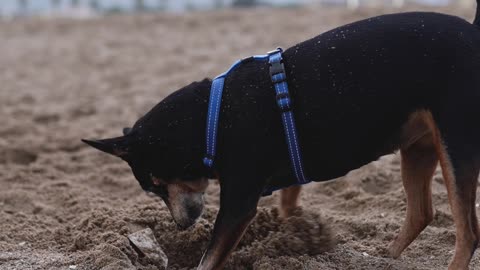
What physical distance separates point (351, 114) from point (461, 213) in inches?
32.0

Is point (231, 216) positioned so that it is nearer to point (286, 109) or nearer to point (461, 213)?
point (286, 109)

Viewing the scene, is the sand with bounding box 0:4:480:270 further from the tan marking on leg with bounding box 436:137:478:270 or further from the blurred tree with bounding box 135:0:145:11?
the blurred tree with bounding box 135:0:145:11

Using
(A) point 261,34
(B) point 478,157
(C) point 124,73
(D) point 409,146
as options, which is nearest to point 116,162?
(D) point 409,146

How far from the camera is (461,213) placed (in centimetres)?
405

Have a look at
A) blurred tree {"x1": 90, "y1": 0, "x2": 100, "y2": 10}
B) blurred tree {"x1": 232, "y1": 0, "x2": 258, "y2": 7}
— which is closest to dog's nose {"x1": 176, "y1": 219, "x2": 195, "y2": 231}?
blurred tree {"x1": 232, "y1": 0, "x2": 258, "y2": 7}

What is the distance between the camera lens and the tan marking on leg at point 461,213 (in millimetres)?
4023

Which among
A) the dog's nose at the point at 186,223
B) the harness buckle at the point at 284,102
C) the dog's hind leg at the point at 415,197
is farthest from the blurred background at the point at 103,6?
the harness buckle at the point at 284,102

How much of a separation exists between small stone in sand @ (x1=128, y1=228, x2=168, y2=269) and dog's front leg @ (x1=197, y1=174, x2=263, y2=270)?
0.46m

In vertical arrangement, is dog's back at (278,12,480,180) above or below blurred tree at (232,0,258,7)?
above

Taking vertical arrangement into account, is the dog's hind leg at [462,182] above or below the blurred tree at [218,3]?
above

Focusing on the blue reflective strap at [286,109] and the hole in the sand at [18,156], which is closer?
the blue reflective strap at [286,109]

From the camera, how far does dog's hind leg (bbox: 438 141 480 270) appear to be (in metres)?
3.99

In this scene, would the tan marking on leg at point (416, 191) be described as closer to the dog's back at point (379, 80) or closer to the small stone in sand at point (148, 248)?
the dog's back at point (379, 80)

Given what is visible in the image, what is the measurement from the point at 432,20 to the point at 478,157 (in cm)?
82
